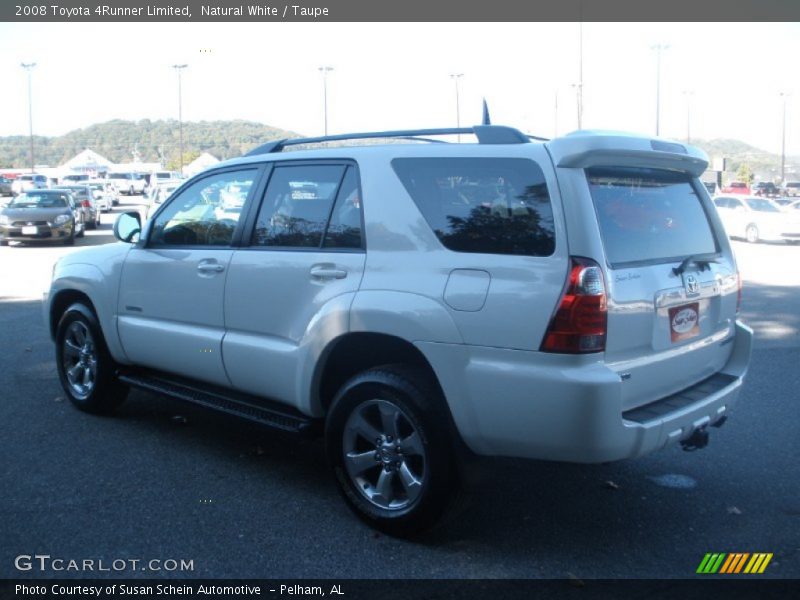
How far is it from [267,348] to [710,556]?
2.53 m

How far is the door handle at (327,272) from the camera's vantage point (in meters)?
4.29

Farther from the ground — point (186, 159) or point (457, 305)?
point (186, 159)

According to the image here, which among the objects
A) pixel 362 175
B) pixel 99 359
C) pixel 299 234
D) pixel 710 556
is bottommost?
pixel 710 556

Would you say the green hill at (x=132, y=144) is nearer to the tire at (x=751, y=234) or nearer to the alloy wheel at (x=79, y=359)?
the tire at (x=751, y=234)

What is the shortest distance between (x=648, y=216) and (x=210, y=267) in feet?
8.49

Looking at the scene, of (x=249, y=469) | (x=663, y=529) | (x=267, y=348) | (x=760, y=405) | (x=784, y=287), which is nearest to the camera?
(x=663, y=529)

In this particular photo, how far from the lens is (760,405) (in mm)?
6508

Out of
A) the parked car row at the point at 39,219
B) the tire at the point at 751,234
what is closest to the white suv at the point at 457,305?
the parked car row at the point at 39,219

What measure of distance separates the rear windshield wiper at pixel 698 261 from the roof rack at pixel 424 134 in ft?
3.19

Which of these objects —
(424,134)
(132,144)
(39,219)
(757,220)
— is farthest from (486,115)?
(132,144)

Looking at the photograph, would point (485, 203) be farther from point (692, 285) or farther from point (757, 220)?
point (757, 220)

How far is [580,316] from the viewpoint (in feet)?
11.6
